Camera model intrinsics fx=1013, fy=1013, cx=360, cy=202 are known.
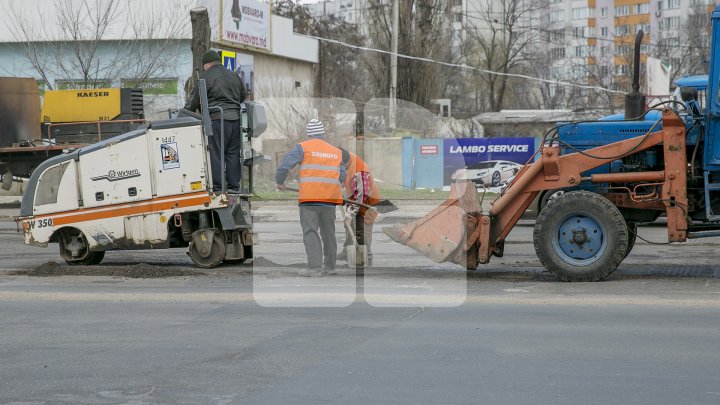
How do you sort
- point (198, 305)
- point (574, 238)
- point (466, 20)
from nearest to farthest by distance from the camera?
point (198, 305), point (574, 238), point (466, 20)

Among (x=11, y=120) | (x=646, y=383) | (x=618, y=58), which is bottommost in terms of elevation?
(x=646, y=383)

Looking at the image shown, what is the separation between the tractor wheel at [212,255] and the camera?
12336 millimetres

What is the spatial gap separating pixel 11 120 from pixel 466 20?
41.0 meters

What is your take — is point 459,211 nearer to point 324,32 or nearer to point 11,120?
point 11,120

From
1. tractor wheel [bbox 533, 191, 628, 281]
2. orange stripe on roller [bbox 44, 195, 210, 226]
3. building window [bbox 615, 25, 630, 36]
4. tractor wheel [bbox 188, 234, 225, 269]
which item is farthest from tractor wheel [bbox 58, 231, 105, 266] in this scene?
building window [bbox 615, 25, 630, 36]

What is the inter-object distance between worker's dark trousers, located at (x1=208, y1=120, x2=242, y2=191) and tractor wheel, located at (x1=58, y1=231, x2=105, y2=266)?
188 cm

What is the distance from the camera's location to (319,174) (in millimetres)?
11359

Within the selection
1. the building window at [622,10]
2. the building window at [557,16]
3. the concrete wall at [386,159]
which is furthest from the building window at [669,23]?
the concrete wall at [386,159]

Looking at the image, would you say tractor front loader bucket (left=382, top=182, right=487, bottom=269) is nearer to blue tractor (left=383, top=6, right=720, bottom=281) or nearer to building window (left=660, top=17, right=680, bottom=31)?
blue tractor (left=383, top=6, right=720, bottom=281)

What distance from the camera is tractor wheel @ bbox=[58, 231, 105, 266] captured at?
12.7 meters

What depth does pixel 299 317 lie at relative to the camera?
8617 mm

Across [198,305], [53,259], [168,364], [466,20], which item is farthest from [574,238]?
[466,20]

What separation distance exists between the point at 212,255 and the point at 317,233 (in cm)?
162

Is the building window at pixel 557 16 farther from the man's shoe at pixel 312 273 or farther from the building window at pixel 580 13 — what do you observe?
the man's shoe at pixel 312 273
